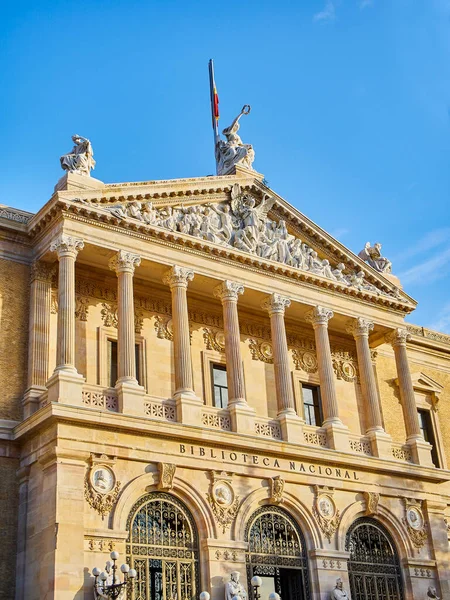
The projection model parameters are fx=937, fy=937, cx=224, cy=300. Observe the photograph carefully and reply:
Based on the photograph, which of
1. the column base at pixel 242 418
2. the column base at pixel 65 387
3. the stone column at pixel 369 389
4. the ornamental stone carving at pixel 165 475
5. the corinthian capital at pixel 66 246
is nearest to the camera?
the column base at pixel 65 387

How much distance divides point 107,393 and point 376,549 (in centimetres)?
970

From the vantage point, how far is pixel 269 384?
29.9 m

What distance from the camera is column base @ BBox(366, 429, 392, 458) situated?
2867 centimetres

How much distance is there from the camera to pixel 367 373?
29.9 metres

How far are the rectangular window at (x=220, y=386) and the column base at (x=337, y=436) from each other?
3.17 metres

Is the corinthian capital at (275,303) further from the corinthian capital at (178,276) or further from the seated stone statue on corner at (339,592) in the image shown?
the seated stone statue on corner at (339,592)

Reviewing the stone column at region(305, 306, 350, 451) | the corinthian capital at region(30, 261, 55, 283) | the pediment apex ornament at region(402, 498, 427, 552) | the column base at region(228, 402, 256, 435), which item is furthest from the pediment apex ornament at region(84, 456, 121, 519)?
the pediment apex ornament at region(402, 498, 427, 552)

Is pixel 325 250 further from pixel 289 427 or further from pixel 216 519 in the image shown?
pixel 216 519

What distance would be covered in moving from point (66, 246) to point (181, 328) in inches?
154

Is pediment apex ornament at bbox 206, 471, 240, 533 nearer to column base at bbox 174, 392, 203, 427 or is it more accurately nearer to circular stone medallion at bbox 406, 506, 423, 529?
column base at bbox 174, 392, 203, 427

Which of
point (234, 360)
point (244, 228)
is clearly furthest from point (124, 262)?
point (244, 228)

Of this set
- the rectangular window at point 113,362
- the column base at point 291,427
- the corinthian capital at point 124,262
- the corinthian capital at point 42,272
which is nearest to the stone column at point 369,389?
the column base at point 291,427

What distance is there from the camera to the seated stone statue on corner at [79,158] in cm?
2625

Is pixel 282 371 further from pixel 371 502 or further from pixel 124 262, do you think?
pixel 124 262
